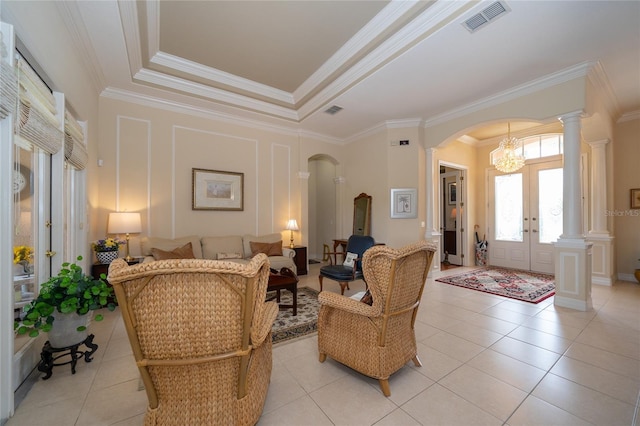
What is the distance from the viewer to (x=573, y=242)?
349cm

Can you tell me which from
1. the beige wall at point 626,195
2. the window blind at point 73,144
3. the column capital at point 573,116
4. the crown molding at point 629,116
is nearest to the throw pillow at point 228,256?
the window blind at point 73,144

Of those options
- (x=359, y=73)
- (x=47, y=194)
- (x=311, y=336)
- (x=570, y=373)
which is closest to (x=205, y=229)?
(x=47, y=194)

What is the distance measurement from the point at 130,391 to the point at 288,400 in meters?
1.16

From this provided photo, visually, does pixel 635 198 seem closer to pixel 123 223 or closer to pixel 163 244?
pixel 163 244

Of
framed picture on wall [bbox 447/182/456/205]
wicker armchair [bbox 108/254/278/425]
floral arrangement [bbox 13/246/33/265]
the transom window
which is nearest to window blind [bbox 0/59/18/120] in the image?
floral arrangement [bbox 13/246/33/265]

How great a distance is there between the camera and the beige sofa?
13.5ft

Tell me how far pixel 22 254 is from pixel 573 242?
5795mm

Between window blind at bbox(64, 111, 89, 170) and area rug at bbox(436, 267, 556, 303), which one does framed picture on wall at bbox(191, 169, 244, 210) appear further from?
area rug at bbox(436, 267, 556, 303)

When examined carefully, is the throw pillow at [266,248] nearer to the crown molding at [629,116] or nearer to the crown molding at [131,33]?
the crown molding at [131,33]

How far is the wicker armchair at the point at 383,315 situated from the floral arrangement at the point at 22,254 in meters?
2.20

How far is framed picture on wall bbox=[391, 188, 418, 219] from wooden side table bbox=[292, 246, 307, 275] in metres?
2.00

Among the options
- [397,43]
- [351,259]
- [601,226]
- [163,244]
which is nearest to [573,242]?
[601,226]

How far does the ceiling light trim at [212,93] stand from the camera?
153 inches

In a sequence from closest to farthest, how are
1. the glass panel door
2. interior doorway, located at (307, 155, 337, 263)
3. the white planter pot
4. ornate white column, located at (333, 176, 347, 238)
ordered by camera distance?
the white planter pot, the glass panel door, ornate white column, located at (333, 176, 347, 238), interior doorway, located at (307, 155, 337, 263)
